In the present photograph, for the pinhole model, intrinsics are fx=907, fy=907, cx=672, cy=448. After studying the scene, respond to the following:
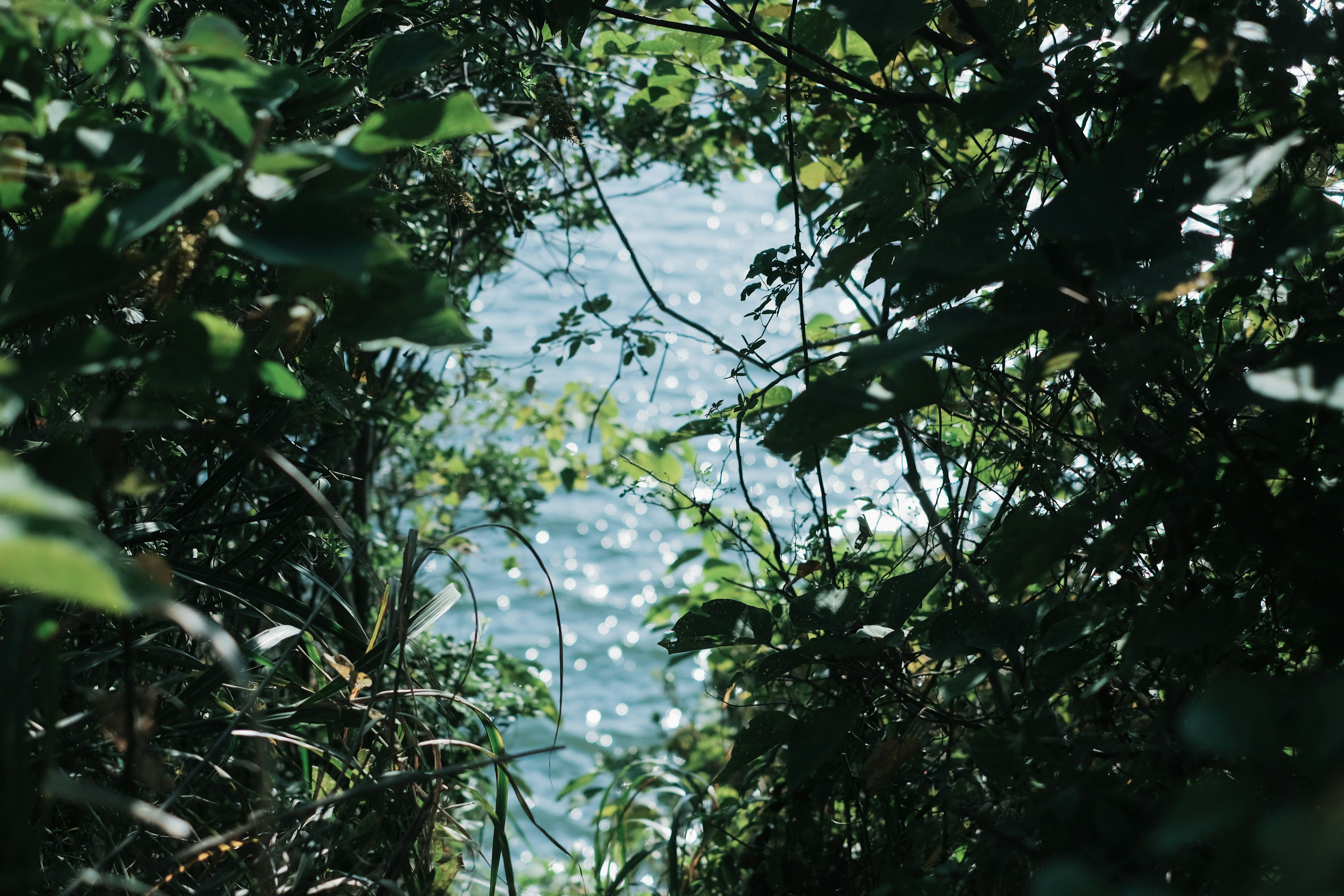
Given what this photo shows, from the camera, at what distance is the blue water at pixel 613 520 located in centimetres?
314

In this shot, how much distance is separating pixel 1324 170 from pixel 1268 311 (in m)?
0.20

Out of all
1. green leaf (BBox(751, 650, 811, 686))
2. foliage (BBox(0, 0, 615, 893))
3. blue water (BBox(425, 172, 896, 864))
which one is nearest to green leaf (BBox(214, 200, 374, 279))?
foliage (BBox(0, 0, 615, 893))

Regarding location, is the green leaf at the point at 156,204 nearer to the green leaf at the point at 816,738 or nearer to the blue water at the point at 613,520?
the green leaf at the point at 816,738

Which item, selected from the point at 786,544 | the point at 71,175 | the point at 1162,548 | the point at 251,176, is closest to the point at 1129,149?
the point at 1162,548

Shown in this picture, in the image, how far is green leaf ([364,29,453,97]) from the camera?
2.06 feet

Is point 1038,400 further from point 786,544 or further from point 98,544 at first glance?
point 98,544

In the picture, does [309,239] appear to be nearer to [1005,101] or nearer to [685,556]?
[1005,101]

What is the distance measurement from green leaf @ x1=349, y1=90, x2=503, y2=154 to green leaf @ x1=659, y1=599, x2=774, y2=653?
0.50 meters

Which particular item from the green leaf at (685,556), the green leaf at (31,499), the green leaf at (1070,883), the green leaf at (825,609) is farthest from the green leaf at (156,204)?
the green leaf at (685,556)

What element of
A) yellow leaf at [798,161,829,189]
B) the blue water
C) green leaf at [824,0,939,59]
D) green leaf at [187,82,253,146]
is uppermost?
the blue water

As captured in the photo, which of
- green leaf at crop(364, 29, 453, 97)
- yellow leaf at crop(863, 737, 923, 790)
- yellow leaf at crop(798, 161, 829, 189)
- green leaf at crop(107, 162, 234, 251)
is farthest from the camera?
yellow leaf at crop(798, 161, 829, 189)

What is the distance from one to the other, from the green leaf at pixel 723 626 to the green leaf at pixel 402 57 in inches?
20.3

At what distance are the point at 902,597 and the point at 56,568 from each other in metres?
0.69

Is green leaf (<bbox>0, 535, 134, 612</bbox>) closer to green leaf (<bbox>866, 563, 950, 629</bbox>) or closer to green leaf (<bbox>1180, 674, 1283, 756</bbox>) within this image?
green leaf (<bbox>1180, 674, 1283, 756</bbox>)
